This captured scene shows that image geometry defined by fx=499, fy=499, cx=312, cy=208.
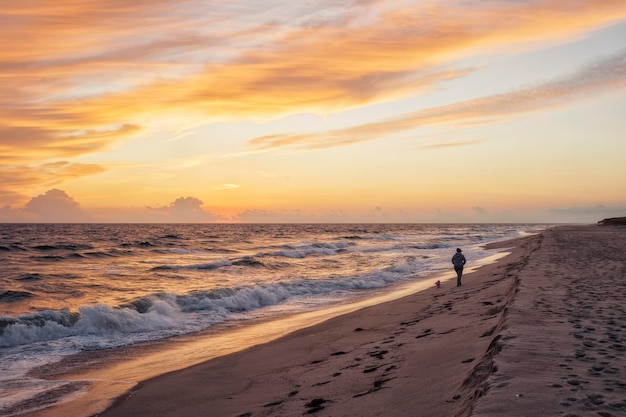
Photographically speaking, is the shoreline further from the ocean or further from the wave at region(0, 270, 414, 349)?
the wave at region(0, 270, 414, 349)

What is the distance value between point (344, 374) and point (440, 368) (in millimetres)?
1763

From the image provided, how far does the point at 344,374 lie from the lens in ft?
27.3

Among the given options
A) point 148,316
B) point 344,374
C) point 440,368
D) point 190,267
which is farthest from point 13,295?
point 440,368

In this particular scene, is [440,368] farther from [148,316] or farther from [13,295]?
[13,295]

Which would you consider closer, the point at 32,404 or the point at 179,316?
the point at 32,404

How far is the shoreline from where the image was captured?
21.4 ft

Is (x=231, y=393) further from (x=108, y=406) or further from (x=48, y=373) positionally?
(x=48, y=373)

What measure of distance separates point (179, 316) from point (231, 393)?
9.89 meters

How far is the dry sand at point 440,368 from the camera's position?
202 inches

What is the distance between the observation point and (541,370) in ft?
18.4

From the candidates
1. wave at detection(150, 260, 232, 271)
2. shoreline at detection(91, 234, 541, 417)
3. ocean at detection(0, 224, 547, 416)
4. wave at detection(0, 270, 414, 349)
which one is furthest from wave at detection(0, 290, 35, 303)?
shoreline at detection(91, 234, 541, 417)

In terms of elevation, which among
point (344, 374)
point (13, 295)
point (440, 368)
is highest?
point (440, 368)

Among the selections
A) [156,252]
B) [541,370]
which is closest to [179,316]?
[541,370]

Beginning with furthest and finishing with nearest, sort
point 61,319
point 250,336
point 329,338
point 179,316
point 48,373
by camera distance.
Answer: point 179,316
point 61,319
point 250,336
point 329,338
point 48,373
